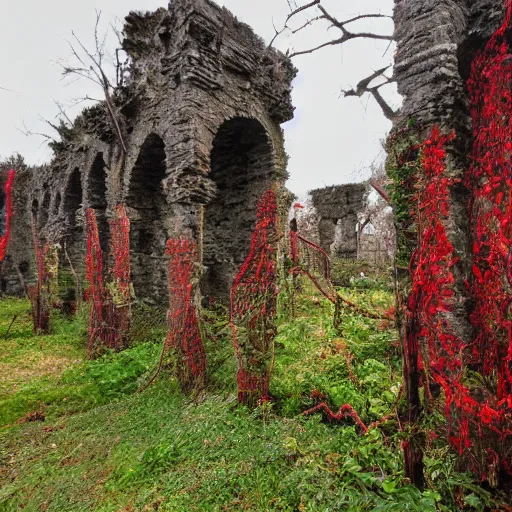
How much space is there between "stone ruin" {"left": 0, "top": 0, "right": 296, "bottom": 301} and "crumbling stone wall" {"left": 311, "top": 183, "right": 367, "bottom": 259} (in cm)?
755

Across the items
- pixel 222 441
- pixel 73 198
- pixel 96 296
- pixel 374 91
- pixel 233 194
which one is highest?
pixel 374 91

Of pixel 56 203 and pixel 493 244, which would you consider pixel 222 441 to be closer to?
pixel 493 244

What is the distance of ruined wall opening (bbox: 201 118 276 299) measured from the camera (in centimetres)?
868

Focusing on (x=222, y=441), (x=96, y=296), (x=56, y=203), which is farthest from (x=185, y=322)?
(x=56, y=203)

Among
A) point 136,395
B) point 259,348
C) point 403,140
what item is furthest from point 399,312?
point 136,395

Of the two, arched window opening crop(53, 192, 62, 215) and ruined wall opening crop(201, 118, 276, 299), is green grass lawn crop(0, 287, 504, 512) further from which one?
arched window opening crop(53, 192, 62, 215)

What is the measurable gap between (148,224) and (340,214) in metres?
9.27

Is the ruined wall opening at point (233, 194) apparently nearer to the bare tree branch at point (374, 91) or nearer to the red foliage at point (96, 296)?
the red foliage at point (96, 296)

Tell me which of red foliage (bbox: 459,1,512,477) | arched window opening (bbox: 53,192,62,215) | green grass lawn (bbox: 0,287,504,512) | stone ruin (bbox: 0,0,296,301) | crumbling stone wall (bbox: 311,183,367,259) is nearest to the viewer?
red foliage (bbox: 459,1,512,477)

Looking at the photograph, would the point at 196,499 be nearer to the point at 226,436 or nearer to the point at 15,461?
the point at 226,436

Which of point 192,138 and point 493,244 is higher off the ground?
point 192,138

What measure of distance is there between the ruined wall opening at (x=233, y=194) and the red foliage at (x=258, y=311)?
14.7ft

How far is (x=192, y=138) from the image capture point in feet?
22.0

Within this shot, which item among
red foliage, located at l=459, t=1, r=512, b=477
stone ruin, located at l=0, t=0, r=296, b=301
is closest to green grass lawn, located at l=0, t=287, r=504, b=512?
red foliage, located at l=459, t=1, r=512, b=477
